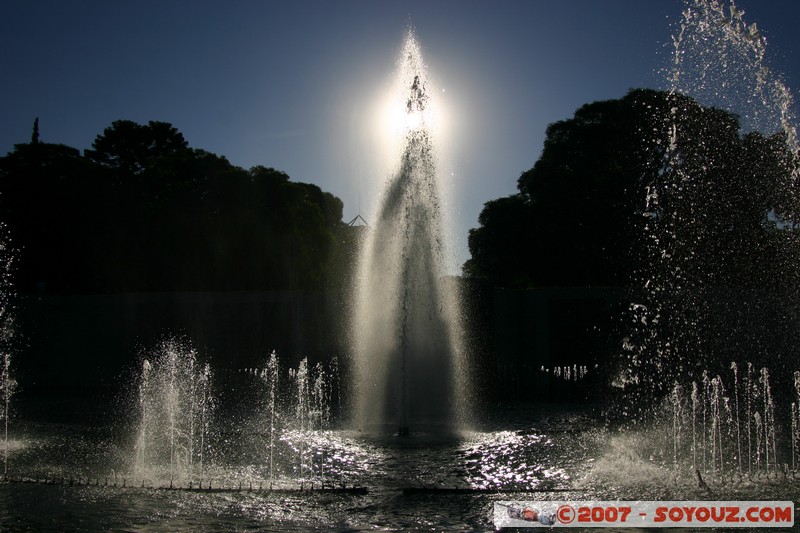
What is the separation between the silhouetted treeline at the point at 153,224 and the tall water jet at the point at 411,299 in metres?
Answer: 19.0

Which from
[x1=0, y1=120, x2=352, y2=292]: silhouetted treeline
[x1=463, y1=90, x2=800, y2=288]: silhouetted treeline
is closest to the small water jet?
[x1=463, y1=90, x2=800, y2=288]: silhouetted treeline

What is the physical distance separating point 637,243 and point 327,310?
42.0 feet

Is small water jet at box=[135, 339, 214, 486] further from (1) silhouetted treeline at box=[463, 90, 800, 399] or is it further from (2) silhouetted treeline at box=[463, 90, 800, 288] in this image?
(2) silhouetted treeline at box=[463, 90, 800, 288]

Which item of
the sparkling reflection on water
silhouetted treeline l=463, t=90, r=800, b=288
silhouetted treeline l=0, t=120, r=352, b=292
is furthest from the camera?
silhouetted treeline l=0, t=120, r=352, b=292

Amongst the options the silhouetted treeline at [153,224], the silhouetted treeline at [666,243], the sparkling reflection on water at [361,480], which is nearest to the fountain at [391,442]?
the sparkling reflection on water at [361,480]

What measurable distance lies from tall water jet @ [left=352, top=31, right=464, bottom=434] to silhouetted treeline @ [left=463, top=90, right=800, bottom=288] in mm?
9552

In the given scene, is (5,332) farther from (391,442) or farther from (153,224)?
(391,442)

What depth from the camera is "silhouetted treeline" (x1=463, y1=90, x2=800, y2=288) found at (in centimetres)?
2494

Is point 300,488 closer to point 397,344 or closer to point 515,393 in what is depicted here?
point 397,344

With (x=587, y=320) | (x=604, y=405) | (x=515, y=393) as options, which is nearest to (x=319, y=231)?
(x=587, y=320)

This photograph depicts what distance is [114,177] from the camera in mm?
38344

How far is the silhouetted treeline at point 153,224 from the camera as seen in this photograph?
108 feet

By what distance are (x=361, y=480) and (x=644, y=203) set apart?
23.2 meters

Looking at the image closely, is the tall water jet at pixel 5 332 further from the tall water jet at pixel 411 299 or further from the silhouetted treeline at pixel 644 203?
the silhouetted treeline at pixel 644 203
